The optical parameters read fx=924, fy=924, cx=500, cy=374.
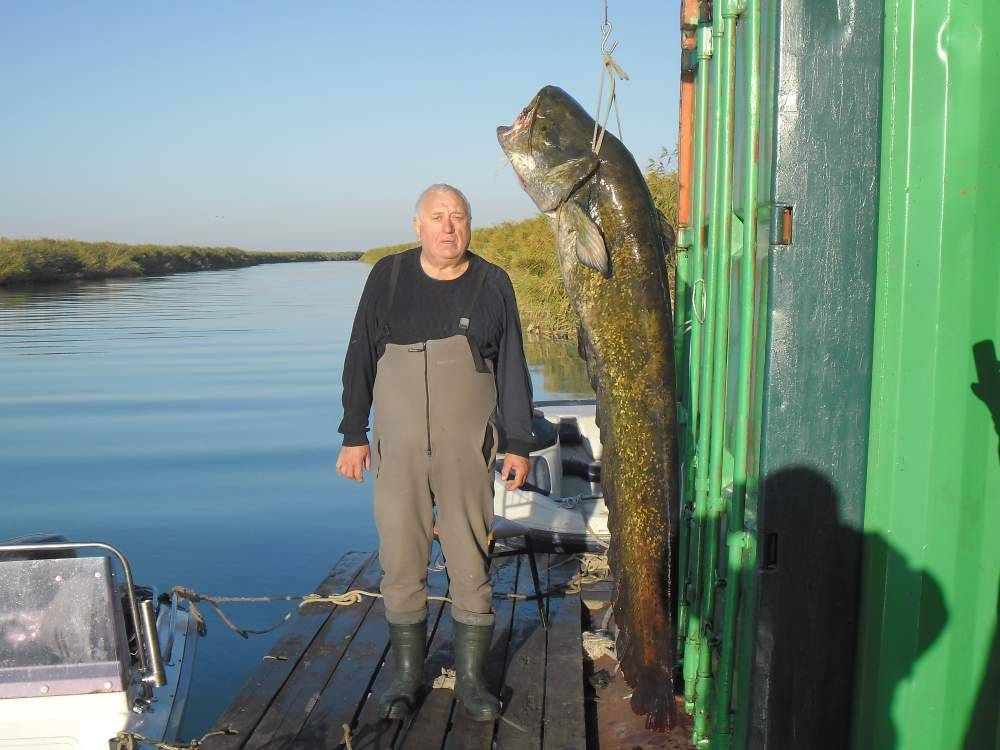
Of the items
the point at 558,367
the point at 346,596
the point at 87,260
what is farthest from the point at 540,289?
the point at 87,260

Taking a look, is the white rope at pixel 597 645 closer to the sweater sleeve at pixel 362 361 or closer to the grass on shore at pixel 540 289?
the sweater sleeve at pixel 362 361

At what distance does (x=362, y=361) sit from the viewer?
167 inches

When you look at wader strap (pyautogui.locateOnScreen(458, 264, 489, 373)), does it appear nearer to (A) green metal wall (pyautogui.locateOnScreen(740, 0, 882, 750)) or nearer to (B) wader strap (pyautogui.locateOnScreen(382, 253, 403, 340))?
(B) wader strap (pyautogui.locateOnScreen(382, 253, 403, 340))

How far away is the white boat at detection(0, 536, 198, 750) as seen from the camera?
3.84 meters

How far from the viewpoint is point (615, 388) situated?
11.5ft

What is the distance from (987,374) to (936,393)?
140mm

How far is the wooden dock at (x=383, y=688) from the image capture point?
4.02 meters

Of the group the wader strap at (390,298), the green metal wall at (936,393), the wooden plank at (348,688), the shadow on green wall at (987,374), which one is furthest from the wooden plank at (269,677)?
the shadow on green wall at (987,374)

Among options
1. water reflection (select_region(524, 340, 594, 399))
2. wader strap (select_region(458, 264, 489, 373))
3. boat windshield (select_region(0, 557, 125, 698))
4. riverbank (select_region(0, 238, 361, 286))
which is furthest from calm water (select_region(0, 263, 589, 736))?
riverbank (select_region(0, 238, 361, 286))

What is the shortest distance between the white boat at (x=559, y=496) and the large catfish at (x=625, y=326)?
8.86 ft

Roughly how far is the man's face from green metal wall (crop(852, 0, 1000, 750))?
6.52 feet

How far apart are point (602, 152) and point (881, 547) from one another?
170 centimetres

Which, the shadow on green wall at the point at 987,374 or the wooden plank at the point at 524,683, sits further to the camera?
the wooden plank at the point at 524,683

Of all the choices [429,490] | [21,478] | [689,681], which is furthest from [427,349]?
[21,478]
